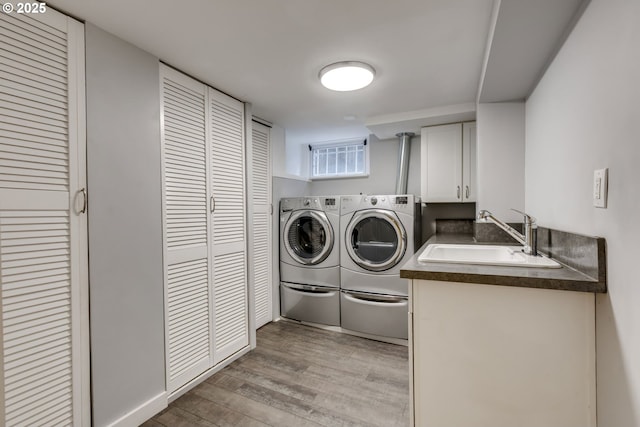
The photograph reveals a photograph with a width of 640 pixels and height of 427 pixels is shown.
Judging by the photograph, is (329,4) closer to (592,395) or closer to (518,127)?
(518,127)

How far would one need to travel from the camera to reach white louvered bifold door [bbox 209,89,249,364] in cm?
221

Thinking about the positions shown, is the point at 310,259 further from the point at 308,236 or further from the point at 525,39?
the point at 525,39

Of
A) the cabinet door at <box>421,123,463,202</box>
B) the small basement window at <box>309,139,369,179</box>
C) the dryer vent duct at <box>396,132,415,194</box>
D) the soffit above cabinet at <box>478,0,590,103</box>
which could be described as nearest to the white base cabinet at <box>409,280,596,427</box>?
the soffit above cabinet at <box>478,0,590,103</box>

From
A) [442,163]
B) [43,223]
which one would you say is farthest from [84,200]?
[442,163]

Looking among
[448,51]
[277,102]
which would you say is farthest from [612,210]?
[277,102]

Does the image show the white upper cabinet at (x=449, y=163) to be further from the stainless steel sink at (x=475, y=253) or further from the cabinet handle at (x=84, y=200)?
the cabinet handle at (x=84, y=200)

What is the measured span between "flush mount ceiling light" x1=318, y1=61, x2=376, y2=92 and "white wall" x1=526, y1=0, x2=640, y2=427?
3.31 ft

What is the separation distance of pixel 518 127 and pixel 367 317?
2016 millimetres

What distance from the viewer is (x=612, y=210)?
914mm

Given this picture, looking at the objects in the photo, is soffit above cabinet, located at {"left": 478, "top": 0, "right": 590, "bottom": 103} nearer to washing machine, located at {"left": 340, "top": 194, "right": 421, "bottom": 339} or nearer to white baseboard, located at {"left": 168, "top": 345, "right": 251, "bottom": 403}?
washing machine, located at {"left": 340, "top": 194, "right": 421, "bottom": 339}

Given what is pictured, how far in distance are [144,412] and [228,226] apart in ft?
4.13

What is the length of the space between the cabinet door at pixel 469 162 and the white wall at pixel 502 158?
0.55m

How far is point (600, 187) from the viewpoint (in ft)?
3.17

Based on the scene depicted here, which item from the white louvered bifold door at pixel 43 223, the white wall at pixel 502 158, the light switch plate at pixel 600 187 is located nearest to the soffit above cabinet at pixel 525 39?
the white wall at pixel 502 158
